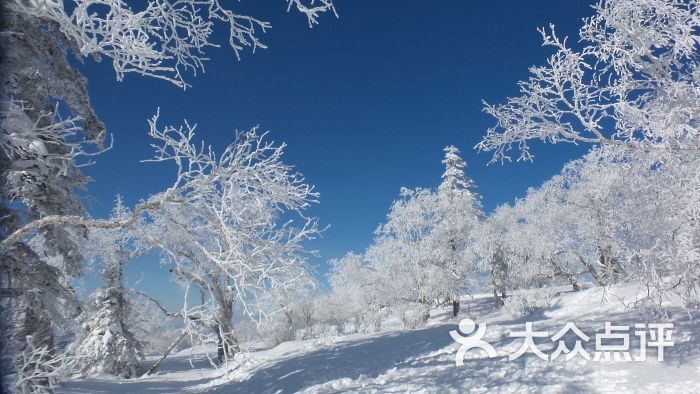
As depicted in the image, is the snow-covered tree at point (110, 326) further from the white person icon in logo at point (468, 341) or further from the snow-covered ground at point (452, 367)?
the white person icon in logo at point (468, 341)

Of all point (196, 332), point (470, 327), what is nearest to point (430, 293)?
point (470, 327)

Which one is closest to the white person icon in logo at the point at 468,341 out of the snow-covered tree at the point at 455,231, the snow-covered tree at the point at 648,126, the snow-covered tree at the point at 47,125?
the snow-covered tree at the point at 648,126

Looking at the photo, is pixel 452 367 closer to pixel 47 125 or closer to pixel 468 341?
pixel 468 341

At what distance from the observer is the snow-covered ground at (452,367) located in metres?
7.36

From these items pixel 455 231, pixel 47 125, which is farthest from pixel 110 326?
pixel 455 231

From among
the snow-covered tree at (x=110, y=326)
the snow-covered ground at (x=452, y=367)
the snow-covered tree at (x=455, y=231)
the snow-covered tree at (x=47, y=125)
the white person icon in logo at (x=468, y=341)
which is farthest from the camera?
the snow-covered tree at (x=455, y=231)

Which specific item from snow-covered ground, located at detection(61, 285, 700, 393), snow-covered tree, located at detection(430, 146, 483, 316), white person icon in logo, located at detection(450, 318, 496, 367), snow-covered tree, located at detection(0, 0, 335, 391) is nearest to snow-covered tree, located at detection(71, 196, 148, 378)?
snow-covered ground, located at detection(61, 285, 700, 393)

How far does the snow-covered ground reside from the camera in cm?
736

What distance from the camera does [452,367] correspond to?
30.9 feet

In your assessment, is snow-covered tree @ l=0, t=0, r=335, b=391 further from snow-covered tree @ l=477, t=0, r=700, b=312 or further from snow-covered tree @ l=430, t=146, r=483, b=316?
snow-covered tree @ l=430, t=146, r=483, b=316

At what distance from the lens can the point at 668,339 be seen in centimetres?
831

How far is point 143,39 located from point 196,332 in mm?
2893

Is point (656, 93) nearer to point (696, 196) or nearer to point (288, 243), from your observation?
point (696, 196)

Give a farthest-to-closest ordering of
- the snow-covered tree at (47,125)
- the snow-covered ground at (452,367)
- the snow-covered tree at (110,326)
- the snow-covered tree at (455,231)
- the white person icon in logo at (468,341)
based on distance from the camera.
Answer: the snow-covered tree at (455,231)
the snow-covered tree at (110,326)
the white person icon in logo at (468,341)
the snow-covered ground at (452,367)
the snow-covered tree at (47,125)
